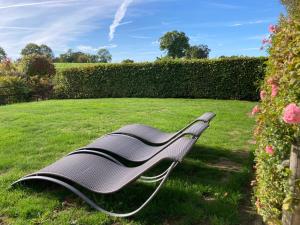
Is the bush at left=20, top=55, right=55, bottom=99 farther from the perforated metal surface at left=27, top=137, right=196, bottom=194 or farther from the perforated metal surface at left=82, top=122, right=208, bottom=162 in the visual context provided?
the perforated metal surface at left=27, top=137, right=196, bottom=194

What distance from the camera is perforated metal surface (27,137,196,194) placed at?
11.3 ft

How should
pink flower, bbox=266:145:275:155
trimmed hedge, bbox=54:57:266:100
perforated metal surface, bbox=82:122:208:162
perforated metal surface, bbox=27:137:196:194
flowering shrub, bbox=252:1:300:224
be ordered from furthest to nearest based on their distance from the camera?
trimmed hedge, bbox=54:57:266:100 < perforated metal surface, bbox=82:122:208:162 < perforated metal surface, bbox=27:137:196:194 < pink flower, bbox=266:145:275:155 < flowering shrub, bbox=252:1:300:224

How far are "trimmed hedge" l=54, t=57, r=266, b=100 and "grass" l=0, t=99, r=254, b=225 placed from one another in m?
5.47

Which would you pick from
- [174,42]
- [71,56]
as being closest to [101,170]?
[71,56]

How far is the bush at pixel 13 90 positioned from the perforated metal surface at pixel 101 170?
13.0m

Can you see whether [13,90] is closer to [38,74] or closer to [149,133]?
[38,74]

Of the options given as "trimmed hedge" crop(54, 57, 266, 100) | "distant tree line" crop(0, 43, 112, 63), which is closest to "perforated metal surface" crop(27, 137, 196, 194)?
"trimmed hedge" crop(54, 57, 266, 100)

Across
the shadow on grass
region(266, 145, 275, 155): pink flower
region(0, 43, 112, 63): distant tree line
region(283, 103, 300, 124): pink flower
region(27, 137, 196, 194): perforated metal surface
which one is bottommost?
the shadow on grass

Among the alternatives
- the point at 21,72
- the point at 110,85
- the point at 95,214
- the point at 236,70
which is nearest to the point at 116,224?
the point at 95,214

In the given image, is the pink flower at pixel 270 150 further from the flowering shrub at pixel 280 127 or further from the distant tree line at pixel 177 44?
the distant tree line at pixel 177 44

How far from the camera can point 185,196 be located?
154 inches

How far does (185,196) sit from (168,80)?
1186 centimetres

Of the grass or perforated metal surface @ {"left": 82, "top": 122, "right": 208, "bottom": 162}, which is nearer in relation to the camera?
the grass

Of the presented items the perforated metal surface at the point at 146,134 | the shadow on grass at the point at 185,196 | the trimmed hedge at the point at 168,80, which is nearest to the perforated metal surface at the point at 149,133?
the perforated metal surface at the point at 146,134
